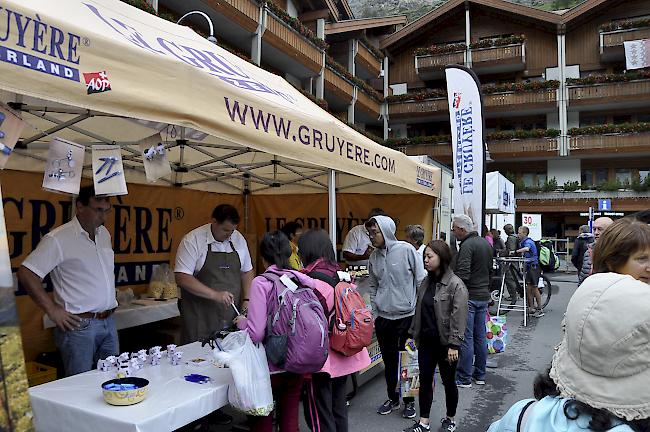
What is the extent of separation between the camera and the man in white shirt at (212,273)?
396 cm

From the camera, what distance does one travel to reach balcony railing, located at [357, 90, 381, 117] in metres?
26.6

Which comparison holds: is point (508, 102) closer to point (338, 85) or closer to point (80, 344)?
point (338, 85)

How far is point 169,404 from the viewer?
2.33m

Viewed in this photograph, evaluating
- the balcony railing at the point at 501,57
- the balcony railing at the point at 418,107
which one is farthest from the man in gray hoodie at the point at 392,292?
the balcony railing at the point at 501,57

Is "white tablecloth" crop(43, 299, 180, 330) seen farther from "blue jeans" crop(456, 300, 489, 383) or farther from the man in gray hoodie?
"blue jeans" crop(456, 300, 489, 383)

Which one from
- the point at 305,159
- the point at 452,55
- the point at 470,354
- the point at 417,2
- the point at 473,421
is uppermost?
the point at 417,2

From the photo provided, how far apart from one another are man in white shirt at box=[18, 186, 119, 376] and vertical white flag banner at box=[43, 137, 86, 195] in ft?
2.05

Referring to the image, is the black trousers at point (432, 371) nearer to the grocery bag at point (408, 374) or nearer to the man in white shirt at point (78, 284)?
the grocery bag at point (408, 374)

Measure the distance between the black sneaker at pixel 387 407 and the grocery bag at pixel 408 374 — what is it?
0.49 ft

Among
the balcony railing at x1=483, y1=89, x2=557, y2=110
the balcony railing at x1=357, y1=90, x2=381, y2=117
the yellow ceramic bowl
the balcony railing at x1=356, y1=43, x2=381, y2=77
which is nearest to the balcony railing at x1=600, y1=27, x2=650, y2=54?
the balcony railing at x1=483, y1=89, x2=557, y2=110

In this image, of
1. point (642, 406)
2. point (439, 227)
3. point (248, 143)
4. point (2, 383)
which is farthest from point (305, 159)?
point (439, 227)

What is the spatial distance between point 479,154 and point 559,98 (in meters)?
23.1

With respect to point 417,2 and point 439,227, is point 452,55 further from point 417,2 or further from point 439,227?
point 417,2

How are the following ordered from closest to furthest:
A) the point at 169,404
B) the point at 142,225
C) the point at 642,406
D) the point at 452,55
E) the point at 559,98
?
the point at 642,406 → the point at 169,404 → the point at 142,225 → the point at 559,98 → the point at 452,55
